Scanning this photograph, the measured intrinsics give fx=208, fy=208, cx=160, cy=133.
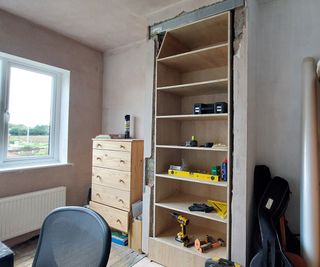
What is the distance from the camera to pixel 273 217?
58.6 inches

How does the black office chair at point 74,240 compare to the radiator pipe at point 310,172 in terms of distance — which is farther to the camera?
the radiator pipe at point 310,172

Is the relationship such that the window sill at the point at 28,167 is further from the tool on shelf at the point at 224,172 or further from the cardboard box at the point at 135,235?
the tool on shelf at the point at 224,172

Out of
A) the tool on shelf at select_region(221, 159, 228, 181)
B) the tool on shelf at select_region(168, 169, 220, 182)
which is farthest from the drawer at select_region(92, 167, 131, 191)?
the tool on shelf at select_region(221, 159, 228, 181)

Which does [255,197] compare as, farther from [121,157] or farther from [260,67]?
[121,157]

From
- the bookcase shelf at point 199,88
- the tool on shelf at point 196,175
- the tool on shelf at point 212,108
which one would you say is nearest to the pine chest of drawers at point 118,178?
the tool on shelf at point 196,175

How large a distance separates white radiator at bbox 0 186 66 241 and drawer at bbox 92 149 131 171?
2.07 feet

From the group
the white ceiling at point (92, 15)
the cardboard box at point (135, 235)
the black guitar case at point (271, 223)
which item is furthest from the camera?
the cardboard box at point (135, 235)

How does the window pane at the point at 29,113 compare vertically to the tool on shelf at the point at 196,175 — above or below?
above

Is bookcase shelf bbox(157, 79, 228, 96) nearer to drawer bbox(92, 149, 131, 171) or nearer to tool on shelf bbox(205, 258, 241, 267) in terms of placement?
drawer bbox(92, 149, 131, 171)

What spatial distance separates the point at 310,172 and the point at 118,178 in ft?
5.66

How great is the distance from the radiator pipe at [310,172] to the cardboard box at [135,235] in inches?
54.7

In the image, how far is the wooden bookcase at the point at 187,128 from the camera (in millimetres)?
1832

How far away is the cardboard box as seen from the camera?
2113mm

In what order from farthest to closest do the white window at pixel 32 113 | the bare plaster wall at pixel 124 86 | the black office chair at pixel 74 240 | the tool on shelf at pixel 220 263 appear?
the bare plaster wall at pixel 124 86, the white window at pixel 32 113, the tool on shelf at pixel 220 263, the black office chair at pixel 74 240
